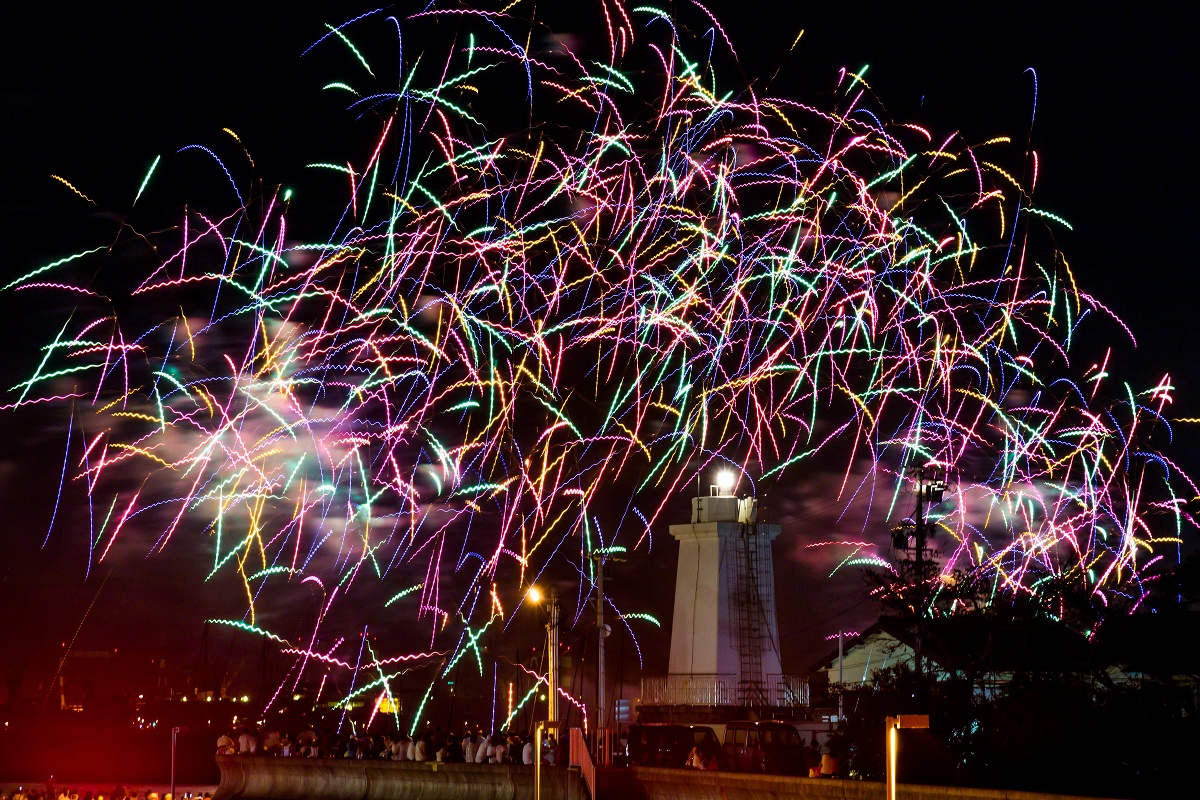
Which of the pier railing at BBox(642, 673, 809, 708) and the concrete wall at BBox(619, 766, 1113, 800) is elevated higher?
the pier railing at BBox(642, 673, 809, 708)

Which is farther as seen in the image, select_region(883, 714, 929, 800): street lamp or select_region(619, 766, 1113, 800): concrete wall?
select_region(619, 766, 1113, 800): concrete wall

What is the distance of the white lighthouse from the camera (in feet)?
117

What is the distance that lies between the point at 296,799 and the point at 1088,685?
16217 millimetres

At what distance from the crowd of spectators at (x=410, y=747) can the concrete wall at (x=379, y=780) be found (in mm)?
322

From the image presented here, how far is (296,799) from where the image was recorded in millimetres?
29094

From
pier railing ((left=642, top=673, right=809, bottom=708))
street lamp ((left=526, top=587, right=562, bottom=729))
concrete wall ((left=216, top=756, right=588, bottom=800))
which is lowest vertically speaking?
concrete wall ((left=216, top=756, right=588, bottom=800))

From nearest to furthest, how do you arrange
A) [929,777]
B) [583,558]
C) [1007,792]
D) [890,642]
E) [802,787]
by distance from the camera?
1. [1007,792]
2. [802,787]
3. [929,777]
4. [583,558]
5. [890,642]

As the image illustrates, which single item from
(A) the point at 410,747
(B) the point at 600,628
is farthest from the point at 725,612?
(A) the point at 410,747

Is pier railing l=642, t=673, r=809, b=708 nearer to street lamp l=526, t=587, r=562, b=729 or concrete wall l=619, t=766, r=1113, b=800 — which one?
street lamp l=526, t=587, r=562, b=729

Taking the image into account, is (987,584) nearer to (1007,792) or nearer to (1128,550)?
(1128,550)

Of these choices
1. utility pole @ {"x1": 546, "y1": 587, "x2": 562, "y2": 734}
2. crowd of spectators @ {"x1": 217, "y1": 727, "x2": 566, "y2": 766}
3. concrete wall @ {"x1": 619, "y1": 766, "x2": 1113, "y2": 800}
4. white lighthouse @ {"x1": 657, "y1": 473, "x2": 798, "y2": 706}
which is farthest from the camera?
white lighthouse @ {"x1": 657, "y1": 473, "x2": 798, "y2": 706}

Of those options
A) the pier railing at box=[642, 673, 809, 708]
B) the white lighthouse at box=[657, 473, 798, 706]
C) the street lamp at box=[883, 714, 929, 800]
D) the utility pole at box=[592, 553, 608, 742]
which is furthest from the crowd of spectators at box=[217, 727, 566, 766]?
the street lamp at box=[883, 714, 929, 800]

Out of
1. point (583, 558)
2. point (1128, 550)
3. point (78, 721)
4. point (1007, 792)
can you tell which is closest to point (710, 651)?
point (583, 558)

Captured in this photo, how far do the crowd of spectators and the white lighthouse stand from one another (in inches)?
314
